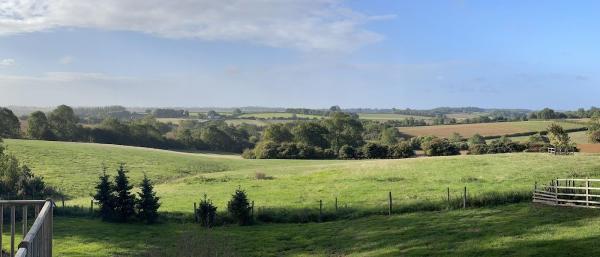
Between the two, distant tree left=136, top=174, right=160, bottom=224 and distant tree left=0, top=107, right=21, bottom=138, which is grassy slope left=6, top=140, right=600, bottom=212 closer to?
distant tree left=136, top=174, right=160, bottom=224

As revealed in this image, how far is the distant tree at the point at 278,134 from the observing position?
118m

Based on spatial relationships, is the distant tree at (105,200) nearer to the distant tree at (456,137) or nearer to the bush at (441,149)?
the bush at (441,149)

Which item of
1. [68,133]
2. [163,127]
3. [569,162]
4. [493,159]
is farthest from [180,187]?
[163,127]

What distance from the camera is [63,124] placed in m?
115

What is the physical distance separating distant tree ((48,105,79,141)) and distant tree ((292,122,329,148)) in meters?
49.2

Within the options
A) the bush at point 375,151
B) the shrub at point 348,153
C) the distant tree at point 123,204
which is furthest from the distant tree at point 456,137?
the distant tree at point 123,204

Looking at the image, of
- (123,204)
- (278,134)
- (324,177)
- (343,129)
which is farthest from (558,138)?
(278,134)

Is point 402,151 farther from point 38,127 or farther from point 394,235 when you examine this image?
point 38,127

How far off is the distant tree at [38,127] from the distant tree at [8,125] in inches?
87.5

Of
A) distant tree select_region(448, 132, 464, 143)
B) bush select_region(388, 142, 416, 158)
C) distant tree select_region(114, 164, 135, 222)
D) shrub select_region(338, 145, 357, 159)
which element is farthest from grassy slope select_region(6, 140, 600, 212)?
distant tree select_region(448, 132, 464, 143)

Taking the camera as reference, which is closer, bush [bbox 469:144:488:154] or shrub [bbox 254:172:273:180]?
shrub [bbox 254:172:273:180]

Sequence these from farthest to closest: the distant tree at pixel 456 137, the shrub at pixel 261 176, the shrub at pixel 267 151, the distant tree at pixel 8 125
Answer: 1. the distant tree at pixel 456 137
2. the shrub at pixel 267 151
3. the distant tree at pixel 8 125
4. the shrub at pixel 261 176

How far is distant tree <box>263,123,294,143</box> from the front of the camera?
4656 inches

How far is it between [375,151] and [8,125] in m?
72.1
